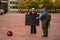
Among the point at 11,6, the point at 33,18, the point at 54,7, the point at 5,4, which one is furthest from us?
the point at 11,6

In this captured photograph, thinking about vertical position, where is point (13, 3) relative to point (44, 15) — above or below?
below

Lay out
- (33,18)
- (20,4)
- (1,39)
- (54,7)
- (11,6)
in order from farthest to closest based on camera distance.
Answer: (11,6) → (20,4) → (54,7) → (33,18) → (1,39)

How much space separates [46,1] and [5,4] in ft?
77.7

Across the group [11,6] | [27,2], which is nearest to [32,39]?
[27,2]

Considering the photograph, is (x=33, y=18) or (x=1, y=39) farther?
(x=33, y=18)

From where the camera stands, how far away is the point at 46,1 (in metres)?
119

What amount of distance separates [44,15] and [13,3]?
129m

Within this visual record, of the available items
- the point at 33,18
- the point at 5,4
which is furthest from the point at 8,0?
the point at 33,18

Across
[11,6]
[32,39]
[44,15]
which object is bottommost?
[11,6]

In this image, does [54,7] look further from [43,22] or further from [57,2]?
[43,22]

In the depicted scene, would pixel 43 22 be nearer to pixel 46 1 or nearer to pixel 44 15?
pixel 44 15

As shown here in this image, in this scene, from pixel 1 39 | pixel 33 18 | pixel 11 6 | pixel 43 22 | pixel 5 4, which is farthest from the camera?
pixel 11 6

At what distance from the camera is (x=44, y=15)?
57.8ft

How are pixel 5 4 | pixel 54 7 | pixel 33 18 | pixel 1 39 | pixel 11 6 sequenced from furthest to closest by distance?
pixel 11 6 < pixel 5 4 < pixel 54 7 < pixel 33 18 < pixel 1 39
